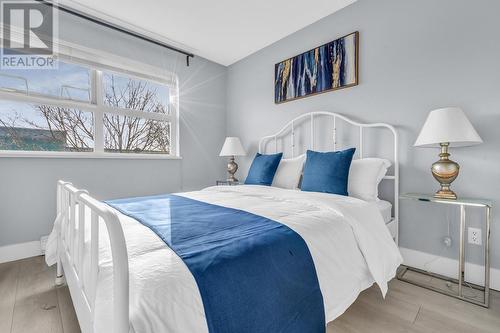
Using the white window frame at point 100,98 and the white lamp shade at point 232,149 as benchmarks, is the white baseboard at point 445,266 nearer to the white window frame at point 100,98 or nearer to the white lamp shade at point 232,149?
the white lamp shade at point 232,149

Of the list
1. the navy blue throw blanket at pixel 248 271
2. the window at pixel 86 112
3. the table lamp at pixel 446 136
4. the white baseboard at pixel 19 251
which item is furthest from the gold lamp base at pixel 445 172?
the white baseboard at pixel 19 251

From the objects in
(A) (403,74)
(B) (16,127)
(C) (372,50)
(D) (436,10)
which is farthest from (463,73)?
(B) (16,127)

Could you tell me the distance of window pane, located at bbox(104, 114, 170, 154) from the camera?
2832 mm

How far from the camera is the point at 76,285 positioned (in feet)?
3.68

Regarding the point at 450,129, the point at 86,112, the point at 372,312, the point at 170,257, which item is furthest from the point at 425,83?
the point at 86,112

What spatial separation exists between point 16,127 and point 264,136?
2656 mm

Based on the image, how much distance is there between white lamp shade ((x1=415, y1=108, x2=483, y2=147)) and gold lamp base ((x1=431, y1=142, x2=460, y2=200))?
0.11m

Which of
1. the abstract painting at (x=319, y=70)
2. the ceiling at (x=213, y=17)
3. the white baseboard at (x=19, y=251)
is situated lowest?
the white baseboard at (x=19, y=251)

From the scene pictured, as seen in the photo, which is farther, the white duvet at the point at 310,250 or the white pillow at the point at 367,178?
the white pillow at the point at 367,178

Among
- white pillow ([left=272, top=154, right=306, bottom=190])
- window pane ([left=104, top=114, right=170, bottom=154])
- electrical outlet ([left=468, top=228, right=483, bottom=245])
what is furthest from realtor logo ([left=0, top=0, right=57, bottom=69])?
electrical outlet ([left=468, top=228, right=483, bottom=245])

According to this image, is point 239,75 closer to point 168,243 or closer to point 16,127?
point 16,127

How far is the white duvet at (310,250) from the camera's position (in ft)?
2.14

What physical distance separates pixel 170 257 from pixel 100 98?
2.63 meters

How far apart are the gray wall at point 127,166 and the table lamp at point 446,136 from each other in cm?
273
